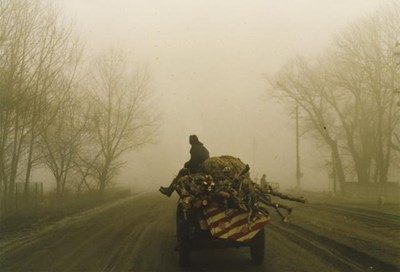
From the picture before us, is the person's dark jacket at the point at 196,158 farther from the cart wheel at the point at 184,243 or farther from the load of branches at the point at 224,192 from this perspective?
the cart wheel at the point at 184,243

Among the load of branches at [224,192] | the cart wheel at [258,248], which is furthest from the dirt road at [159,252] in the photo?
the load of branches at [224,192]

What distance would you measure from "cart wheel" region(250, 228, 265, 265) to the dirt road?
0.50 ft

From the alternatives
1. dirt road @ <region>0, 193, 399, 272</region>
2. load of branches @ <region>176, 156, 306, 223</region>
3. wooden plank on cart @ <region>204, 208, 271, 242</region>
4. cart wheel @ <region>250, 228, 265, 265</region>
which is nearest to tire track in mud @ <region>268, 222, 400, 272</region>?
dirt road @ <region>0, 193, 399, 272</region>

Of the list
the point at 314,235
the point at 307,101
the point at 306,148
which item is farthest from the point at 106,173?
the point at 306,148

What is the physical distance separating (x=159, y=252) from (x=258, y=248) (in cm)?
239

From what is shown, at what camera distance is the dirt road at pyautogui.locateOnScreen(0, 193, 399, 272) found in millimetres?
8523

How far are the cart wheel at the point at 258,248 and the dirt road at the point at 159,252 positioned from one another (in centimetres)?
15

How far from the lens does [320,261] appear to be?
8.77 meters

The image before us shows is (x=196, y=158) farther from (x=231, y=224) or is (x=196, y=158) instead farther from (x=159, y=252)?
(x=231, y=224)

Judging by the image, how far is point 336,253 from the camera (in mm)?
9633

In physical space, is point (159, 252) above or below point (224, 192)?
below

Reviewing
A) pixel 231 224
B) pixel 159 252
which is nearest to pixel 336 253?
pixel 231 224

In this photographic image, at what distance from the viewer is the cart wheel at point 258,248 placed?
8727 mm

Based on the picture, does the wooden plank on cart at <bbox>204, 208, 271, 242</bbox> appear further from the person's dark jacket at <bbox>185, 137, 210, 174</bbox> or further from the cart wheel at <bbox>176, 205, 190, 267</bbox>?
the person's dark jacket at <bbox>185, 137, 210, 174</bbox>
